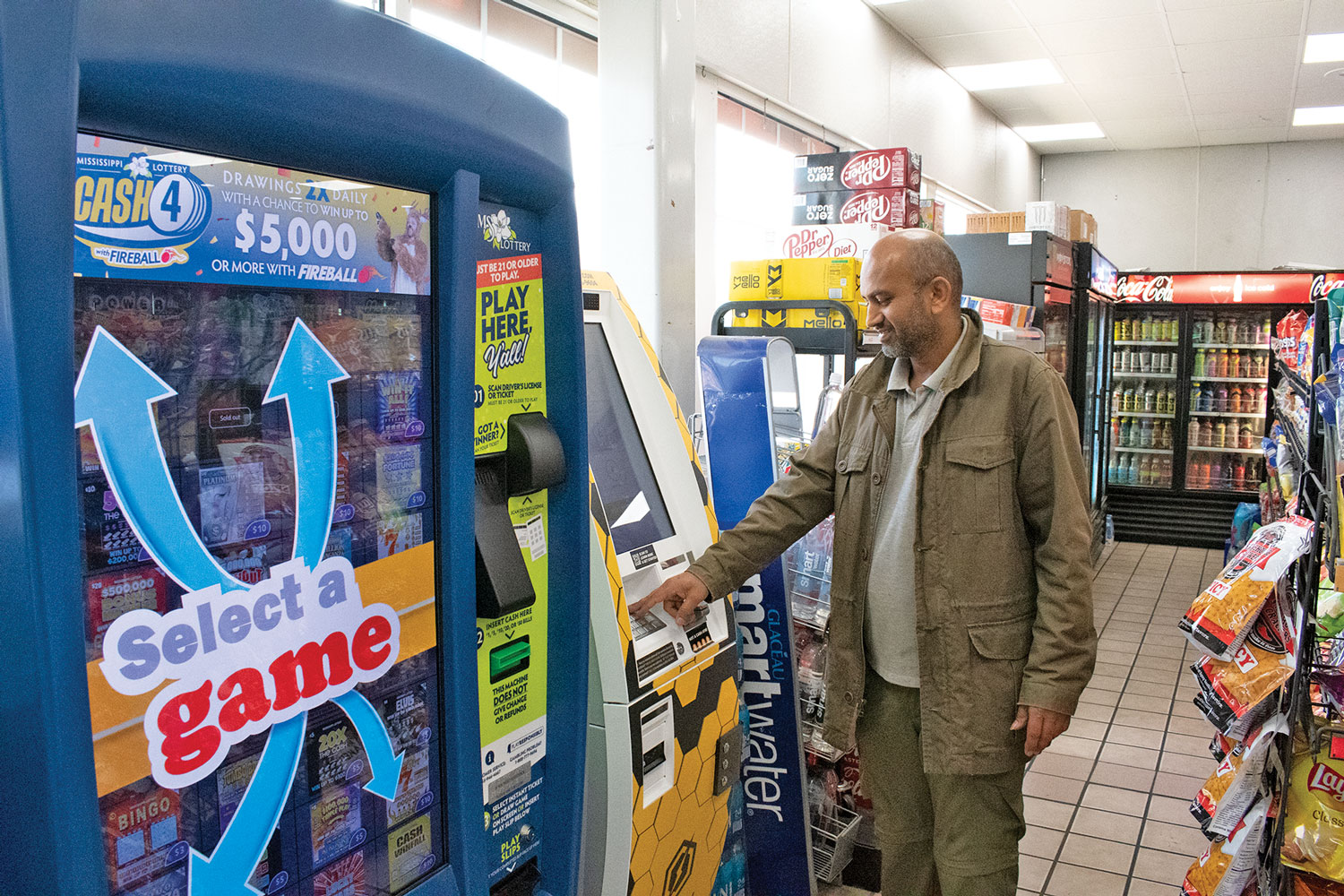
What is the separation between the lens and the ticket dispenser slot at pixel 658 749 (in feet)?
6.23

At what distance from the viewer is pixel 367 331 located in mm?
1140

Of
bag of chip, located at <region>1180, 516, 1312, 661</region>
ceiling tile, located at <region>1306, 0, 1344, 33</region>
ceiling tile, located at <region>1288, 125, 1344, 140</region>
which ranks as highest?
ceiling tile, located at <region>1288, 125, 1344, 140</region>

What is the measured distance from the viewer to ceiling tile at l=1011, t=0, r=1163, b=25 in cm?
670

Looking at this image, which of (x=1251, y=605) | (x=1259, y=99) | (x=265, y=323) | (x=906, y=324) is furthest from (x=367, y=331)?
(x=1259, y=99)

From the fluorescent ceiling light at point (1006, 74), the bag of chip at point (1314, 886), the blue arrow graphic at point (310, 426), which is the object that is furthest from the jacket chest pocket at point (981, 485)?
the fluorescent ceiling light at point (1006, 74)

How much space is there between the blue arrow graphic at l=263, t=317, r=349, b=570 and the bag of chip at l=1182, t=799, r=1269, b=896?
2470 millimetres

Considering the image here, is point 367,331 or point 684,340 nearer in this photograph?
point 367,331

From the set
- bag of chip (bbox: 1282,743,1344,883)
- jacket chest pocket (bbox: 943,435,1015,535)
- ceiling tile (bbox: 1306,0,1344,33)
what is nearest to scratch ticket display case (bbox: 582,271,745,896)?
jacket chest pocket (bbox: 943,435,1015,535)

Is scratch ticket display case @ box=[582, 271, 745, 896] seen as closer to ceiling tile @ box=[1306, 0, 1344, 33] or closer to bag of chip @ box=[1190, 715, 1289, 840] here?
bag of chip @ box=[1190, 715, 1289, 840]

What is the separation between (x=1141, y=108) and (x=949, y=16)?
157 inches

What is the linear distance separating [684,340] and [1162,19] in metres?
5.72

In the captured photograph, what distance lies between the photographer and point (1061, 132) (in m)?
11.4

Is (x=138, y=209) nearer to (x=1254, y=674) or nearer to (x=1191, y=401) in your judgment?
(x=1254, y=674)

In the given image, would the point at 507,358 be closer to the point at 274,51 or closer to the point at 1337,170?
the point at 274,51
